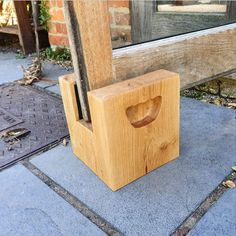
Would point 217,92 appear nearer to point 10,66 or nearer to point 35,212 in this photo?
point 35,212

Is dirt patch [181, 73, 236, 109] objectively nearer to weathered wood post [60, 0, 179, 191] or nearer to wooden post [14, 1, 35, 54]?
weathered wood post [60, 0, 179, 191]

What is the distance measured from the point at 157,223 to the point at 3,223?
0.47m

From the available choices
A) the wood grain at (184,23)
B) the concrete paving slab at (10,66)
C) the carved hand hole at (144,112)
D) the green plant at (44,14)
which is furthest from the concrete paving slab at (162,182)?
the green plant at (44,14)

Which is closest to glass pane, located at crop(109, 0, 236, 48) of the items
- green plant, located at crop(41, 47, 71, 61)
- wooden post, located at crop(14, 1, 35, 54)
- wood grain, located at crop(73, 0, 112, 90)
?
wood grain, located at crop(73, 0, 112, 90)

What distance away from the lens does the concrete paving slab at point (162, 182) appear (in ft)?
2.72

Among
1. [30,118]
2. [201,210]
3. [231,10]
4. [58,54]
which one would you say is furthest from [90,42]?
[58,54]

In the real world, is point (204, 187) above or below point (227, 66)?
below

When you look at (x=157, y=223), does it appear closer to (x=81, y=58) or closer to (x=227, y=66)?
(x=81, y=58)

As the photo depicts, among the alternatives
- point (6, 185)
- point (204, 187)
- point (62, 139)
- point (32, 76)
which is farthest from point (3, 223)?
point (32, 76)

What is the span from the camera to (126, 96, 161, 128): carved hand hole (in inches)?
36.4

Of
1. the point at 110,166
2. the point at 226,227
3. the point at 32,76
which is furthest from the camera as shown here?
the point at 32,76

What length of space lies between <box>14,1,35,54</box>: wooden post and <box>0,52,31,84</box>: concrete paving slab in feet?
0.57

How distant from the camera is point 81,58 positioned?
2.82ft

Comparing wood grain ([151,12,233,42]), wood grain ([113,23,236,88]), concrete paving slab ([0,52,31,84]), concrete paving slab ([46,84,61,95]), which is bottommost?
concrete paving slab ([46,84,61,95])
